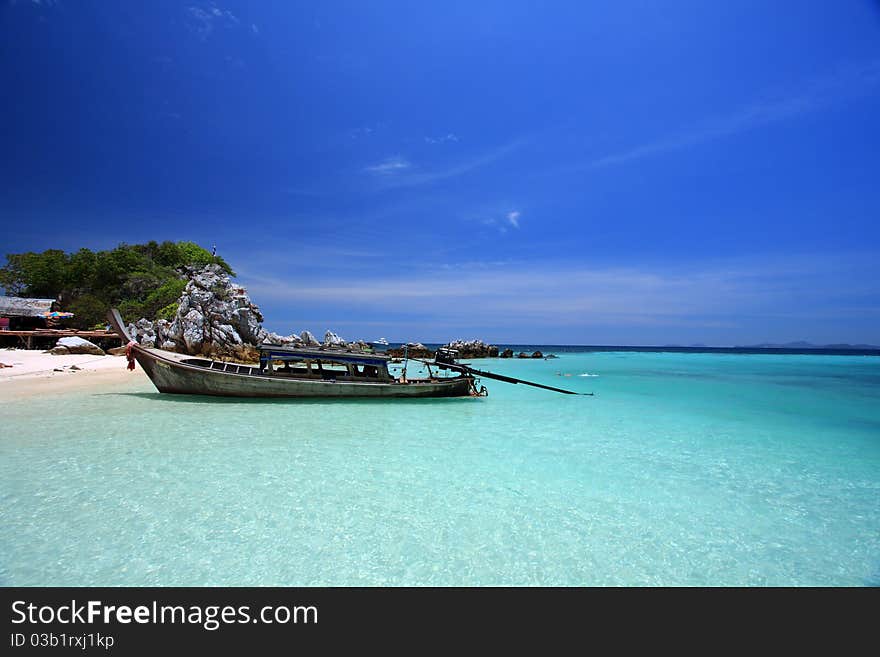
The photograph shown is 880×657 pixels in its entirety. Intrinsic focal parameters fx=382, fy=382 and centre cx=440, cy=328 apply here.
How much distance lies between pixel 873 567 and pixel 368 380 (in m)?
17.6

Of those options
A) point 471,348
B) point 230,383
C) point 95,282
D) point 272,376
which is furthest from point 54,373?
point 471,348

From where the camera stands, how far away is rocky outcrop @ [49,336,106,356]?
1323 inches

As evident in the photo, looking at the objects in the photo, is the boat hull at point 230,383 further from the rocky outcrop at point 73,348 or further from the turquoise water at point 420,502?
the rocky outcrop at point 73,348

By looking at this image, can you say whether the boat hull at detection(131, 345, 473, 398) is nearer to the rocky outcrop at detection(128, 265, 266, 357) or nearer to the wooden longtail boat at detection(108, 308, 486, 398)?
the wooden longtail boat at detection(108, 308, 486, 398)

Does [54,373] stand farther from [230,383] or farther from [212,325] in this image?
[230,383]

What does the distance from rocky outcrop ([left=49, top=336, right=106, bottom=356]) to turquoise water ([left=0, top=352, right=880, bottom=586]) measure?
25219mm

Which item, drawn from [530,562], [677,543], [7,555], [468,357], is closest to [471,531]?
[530,562]

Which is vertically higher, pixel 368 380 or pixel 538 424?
pixel 368 380

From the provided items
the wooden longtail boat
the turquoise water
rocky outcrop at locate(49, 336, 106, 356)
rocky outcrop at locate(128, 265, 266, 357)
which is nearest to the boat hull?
the wooden longtail boat

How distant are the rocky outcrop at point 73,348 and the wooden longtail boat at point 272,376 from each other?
22.5 meters

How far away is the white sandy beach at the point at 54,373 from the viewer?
20122mm

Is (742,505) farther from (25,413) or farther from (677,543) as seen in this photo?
(25,413)

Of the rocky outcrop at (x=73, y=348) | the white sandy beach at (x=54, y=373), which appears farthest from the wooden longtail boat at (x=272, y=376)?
the rocky outcrop at (x=73, y=348)

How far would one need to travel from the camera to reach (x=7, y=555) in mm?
5270
